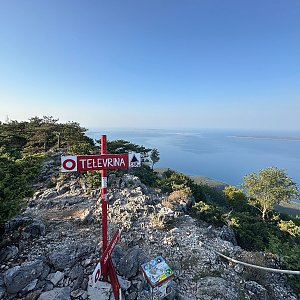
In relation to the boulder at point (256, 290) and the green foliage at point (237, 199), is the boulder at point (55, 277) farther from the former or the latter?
the green foliage at point (237, 199)

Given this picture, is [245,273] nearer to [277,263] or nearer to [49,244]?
[277,263]

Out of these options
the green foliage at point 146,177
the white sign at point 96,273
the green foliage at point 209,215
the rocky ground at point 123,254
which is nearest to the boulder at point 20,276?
the rocky ground at point 123,254

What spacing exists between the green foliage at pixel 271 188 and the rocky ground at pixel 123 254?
12.4 metres

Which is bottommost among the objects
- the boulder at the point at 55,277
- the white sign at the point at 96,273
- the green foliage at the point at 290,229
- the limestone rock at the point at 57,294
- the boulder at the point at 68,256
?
the green foliage at the point at 290,229

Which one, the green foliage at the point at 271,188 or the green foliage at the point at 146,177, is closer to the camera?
the green foliage at the point at 146,177

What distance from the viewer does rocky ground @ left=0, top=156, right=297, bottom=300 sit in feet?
12.3

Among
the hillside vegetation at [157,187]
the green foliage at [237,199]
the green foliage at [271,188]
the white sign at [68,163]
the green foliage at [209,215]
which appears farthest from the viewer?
the green foliage at [237,199]

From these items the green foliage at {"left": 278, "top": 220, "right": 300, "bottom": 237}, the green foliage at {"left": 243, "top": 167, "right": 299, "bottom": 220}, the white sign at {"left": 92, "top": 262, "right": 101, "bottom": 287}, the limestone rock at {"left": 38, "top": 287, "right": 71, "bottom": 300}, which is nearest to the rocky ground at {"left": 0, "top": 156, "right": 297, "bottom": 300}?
the limestone rock at {"left": 38, "top": 287, "right": 71, "bottom": 300}

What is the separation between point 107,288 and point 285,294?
4.58 meters

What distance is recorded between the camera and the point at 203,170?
276ft

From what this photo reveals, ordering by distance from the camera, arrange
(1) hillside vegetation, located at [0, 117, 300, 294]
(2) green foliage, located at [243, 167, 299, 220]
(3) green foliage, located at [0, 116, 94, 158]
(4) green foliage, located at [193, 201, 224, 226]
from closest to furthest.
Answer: (1) hillside vegetation, located at [0, 117, 300, 294] → (4) green foliage, located at [193, 201, 224, 226] → (2) green foliage, located at [243, 167, 299, 220] → (3) green foliage, located at [0, 116, 94, 158]

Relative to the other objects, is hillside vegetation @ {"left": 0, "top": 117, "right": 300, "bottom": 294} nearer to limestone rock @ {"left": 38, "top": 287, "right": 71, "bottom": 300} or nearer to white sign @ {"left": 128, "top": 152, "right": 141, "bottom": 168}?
limestone rock @ {"left": 38, "top": 287, "right": 71, "bottom": 300}

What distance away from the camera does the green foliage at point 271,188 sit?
18.0 m

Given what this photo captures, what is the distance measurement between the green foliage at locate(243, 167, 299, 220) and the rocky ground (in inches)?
488
